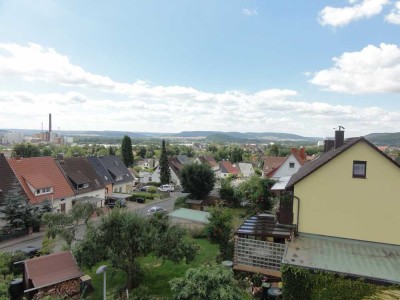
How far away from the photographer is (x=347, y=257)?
15453 millimetres

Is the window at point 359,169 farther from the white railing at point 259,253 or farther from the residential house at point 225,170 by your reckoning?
the residential house at point 225,170

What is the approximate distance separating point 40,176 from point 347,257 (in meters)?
31.6

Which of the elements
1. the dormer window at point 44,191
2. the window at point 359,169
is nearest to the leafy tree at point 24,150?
the dormer window at point 44,191

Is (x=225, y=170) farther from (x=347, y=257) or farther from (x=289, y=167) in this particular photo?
(x=347, y=257)

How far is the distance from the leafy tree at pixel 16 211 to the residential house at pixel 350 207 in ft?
77.9

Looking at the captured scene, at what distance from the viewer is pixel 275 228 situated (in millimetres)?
19406

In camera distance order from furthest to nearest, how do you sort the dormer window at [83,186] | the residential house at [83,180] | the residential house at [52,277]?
1. the dormer window at [83,186]
2. the residential house at [83,180]
3. the residential house at [52,277]

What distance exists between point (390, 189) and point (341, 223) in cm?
316

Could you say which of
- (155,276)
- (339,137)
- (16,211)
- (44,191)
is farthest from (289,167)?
(16,211)

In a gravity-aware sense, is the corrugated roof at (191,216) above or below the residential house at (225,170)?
above

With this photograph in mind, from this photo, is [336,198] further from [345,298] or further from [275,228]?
[345,298]

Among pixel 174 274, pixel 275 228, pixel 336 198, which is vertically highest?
pixel 336 198

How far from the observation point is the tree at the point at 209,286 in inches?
471

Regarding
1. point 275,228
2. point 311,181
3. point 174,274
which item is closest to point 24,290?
point 174,274
